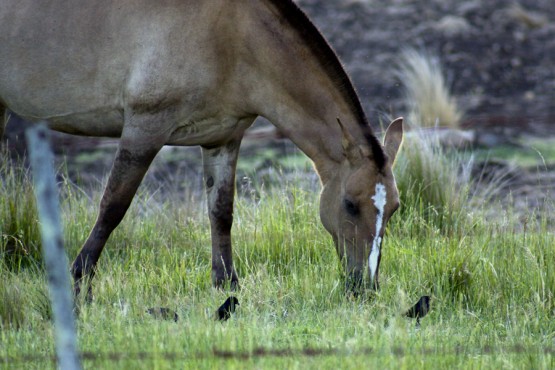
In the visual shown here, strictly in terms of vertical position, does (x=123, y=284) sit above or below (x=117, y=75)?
below

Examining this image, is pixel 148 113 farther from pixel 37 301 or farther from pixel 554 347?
pixel 554 347

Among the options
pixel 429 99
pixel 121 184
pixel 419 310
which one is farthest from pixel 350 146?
Answer: pixel 429 99

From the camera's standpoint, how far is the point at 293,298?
6.03m

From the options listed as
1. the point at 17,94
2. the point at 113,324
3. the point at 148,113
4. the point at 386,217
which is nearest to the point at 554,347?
the point at 386,217

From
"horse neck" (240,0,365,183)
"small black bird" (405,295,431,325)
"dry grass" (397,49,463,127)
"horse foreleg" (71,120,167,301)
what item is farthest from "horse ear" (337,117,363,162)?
"dry grass" (397,49,463,127)

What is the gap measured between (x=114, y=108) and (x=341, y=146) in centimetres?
150

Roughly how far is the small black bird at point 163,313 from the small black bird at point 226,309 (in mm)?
241

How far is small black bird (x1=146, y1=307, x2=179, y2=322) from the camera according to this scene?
219 inches

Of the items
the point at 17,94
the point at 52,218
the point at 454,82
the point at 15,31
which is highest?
the point at 454,82

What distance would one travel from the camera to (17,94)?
6754 millimetres

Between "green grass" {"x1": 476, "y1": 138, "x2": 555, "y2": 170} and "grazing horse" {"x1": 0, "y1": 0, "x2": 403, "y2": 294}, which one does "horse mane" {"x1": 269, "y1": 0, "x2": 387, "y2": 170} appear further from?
"green grass" {"x1": 476, "y1": 138, "x2": 555, "y2": 170}

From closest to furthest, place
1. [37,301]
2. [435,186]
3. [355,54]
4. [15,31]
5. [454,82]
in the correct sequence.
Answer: [37,301] < [15,31] < [435,186] < [454,82] < [355,54]

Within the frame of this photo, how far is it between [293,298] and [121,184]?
1.33 metres

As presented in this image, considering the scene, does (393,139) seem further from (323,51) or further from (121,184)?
(121,184)
